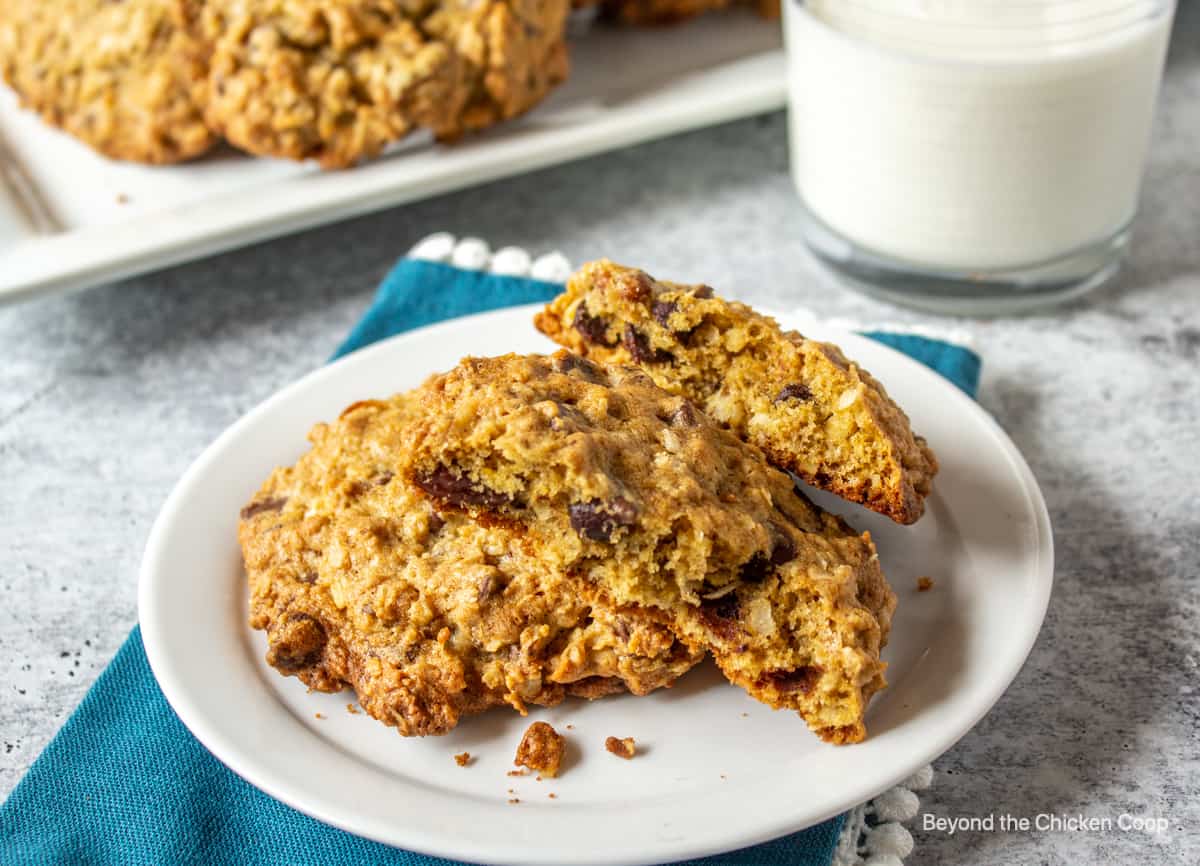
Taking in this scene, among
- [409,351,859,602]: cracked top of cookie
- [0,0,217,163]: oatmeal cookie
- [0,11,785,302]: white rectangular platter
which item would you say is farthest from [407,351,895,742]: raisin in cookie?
[0,0,217,163]: oatmeal cookie

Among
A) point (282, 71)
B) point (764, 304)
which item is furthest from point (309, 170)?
point (764, 304)

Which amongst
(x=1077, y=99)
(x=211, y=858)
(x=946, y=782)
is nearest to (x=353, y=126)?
(x=1077, y=99)

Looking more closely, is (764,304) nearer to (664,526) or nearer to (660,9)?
(660,9)

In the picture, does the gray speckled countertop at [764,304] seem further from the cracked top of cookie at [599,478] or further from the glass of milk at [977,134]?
the cracked top of cookie at [599,478]

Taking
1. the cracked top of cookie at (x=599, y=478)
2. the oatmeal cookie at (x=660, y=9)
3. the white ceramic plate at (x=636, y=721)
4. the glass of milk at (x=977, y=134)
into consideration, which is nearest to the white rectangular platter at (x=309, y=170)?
the oatmeal cookie at (x=660, y=9)

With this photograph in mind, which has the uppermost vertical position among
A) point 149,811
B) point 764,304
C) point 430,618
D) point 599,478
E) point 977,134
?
point 599,478

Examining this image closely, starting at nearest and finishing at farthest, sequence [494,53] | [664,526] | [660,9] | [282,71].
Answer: [664,526], [282,71], [494,53], [660,9]
